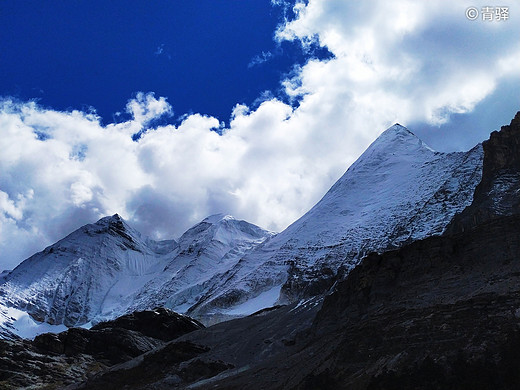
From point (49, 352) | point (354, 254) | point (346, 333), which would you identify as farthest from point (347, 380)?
point (354, 254)

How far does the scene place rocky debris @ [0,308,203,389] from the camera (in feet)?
301

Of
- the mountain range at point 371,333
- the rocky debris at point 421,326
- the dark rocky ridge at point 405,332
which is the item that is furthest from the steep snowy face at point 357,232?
the rocky debris at point 421,326

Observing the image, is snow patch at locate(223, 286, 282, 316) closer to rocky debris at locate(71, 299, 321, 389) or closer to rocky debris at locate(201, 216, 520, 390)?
rocky debris at locate(71, 299, 321, 389)

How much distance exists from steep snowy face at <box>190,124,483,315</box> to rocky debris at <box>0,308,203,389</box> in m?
40.2

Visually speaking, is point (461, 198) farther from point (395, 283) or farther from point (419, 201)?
point (395, 283)

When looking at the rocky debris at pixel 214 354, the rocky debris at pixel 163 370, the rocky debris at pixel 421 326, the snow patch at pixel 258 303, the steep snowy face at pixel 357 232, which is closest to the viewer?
the rocky debris at pixel 421 326

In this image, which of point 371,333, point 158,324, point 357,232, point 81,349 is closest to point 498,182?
Answer: point 158,324

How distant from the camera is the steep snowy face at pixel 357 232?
15300cm

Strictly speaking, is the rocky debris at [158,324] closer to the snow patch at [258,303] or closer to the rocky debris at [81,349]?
the rocky debris at [81,349]

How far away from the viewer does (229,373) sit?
Answer: 6938 cm

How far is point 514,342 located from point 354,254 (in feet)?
378

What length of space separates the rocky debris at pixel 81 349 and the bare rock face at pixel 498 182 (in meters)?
48.9

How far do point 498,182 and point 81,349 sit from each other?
226ft

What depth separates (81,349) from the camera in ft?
343
